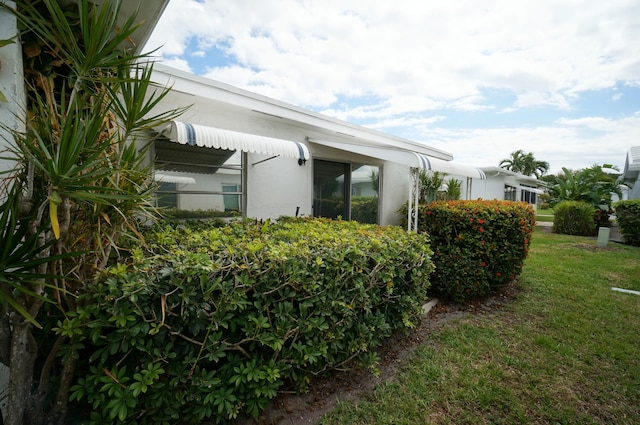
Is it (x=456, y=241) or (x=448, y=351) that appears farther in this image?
(x=456, y=241)

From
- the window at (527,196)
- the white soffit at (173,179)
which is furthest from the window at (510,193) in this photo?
the white soffit at (173,179)

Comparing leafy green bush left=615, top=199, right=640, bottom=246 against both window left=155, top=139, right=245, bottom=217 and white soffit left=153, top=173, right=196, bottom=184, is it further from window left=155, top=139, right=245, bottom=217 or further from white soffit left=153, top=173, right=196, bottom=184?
→ white soffit left=153, top=173, right=196, bottom=184

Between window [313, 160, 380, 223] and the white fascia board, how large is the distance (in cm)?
99

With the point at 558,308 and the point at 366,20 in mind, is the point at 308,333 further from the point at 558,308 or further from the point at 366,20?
the point at 366,20

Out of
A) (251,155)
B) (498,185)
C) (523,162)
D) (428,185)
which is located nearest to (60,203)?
(251,155)

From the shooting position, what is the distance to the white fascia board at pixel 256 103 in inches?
210

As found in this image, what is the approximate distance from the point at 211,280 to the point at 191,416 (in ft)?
4.18

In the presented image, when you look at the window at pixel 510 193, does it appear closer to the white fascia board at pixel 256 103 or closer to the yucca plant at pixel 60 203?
the white fascia board at pixel 256 103

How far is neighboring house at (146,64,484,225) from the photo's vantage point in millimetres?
5359

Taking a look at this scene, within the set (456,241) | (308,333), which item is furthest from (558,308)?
(308,333)

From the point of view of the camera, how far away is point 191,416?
2.63 m

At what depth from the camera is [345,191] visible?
9289 millimetres

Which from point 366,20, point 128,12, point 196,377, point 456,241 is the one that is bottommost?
point 196,377

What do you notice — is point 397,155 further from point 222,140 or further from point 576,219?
point 576,219
